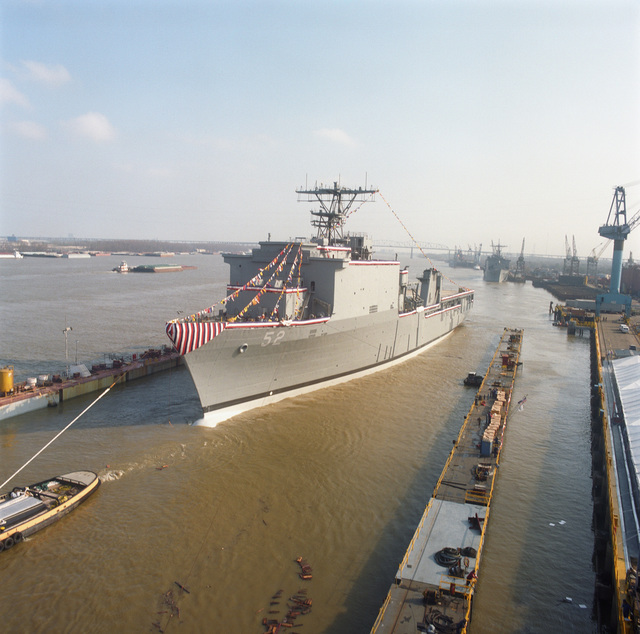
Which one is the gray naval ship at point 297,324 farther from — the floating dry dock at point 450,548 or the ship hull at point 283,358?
the floating dry dock at point 450,548

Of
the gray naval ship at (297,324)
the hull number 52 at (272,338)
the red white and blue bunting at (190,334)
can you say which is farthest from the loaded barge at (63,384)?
the hull number 52 at (272,338)

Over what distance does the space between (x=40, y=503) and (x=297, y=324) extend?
849cm

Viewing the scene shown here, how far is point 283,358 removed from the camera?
52.2 ft

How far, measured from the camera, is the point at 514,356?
2298cm

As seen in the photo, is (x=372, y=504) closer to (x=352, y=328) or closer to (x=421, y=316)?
(x=352, y=328)

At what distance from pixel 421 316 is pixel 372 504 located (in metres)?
15.8

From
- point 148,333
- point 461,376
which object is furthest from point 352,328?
point 148,333

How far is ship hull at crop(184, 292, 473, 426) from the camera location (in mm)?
13938

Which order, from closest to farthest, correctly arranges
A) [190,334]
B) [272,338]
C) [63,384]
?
1. [190,334]
2. [272,338]
3. [63,384]

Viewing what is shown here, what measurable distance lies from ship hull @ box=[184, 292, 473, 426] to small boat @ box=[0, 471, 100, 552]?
3996 mm

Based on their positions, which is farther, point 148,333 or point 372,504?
point 148,333

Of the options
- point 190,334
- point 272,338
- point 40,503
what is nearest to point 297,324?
point 272,338

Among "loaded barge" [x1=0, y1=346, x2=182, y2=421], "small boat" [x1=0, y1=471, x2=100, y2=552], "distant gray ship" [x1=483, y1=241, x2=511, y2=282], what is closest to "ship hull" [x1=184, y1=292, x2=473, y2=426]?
"small boat" [x1=0, y1=471, x2=100, y2=552]

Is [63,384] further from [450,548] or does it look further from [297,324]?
[450,548]
